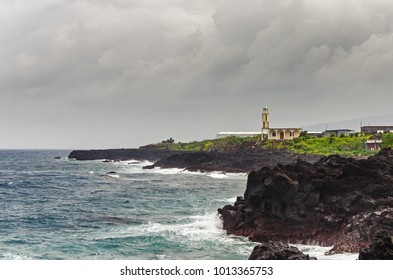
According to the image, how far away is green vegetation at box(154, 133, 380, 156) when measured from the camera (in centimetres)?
4747

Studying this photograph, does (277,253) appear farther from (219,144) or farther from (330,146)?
(219,144)

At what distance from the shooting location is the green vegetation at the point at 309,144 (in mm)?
47469

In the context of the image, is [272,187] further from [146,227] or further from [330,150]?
[330,150]

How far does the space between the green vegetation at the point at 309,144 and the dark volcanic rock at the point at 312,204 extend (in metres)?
24.9

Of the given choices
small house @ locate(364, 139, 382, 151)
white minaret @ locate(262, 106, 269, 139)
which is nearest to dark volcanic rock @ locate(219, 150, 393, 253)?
white minaret @ locate(262, 106, 269, 139)

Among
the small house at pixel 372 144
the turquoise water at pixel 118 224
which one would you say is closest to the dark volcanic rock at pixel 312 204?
the turquoise water at pixel 118 224

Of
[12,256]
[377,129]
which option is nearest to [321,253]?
[12,256]

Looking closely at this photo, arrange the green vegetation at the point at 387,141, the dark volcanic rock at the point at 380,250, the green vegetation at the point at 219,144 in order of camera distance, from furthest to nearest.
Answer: the green vegetation at the point at 219,144
the green vegetation at the point at 387,141
the dark volcanic rock at the point at 380,250

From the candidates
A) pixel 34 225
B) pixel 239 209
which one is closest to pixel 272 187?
pixel 239 209

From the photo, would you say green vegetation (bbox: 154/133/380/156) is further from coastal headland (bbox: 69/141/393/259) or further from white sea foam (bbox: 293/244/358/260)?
white sea foam (bbox: 293/244/358/260)

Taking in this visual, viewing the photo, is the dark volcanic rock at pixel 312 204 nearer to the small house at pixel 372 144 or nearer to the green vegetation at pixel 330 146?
the green vegetation at pixel 330 146

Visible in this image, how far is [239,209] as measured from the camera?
71.3 feet

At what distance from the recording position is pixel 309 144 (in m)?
60.0

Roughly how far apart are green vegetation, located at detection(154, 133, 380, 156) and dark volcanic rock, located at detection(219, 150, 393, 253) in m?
24.9
